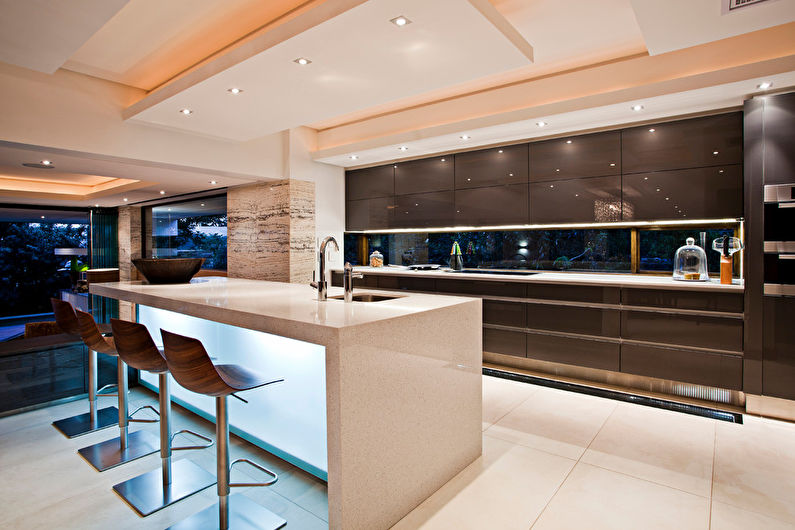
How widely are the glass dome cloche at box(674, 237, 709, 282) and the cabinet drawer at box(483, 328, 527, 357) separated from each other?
4.49 ft

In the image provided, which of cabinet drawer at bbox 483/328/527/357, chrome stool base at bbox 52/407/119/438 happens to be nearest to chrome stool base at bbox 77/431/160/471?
chrome stool base at bbox 52/407/119/438

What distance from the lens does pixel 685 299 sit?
121 inches

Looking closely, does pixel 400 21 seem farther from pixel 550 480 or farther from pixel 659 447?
pixel 659 447

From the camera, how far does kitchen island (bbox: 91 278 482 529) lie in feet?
5.19

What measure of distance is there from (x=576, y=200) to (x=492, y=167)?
0.95 meters

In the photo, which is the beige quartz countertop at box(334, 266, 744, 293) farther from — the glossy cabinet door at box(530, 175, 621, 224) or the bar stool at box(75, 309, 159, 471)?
the bar stool at box(75, 309, 159, 471)

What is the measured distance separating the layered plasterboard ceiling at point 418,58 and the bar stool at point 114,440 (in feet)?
5.55

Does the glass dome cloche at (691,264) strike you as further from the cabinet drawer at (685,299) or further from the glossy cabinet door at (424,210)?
the glossy cabinet door at (424,210)

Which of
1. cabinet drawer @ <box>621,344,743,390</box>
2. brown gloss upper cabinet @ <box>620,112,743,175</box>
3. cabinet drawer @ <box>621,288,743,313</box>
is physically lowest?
cabinet drawer @ <box>621,344,743,390</box>

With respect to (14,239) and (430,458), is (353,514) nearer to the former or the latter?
(430,458)

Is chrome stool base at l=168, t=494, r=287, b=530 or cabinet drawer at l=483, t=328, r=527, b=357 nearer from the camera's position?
chrome stool base at l=168, t=494, r=287, b=530

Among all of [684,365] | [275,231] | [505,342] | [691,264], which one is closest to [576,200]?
[691,264]

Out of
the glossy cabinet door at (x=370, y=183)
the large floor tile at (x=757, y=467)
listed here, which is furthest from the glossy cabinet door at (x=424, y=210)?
the large floor tile at (x=757, y=467)

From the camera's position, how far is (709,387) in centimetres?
305
